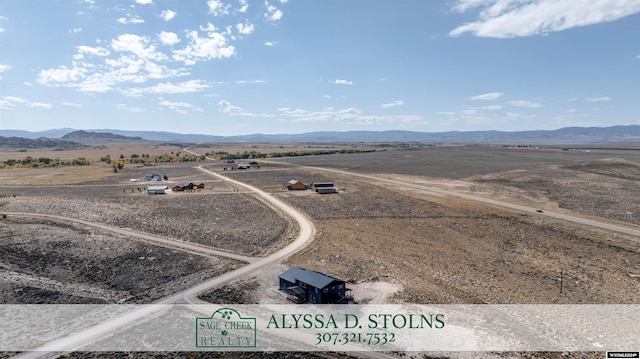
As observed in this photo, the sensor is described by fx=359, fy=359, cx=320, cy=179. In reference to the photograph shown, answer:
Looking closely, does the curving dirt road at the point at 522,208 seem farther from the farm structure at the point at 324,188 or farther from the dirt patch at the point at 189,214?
the dirt patch at the point at 189,214

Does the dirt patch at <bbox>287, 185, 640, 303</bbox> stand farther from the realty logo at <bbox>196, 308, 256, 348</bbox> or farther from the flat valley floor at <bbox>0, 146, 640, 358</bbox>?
the realty logo at <bbox>196, 308, 256, 348</bbox>

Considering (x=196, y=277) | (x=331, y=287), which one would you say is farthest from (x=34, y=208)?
(x=331, y=287)

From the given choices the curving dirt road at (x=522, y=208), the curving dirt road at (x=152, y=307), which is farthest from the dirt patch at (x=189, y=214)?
the curving dirt road at (x=522, y=208)

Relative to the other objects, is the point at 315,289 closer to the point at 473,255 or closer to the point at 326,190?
the point at 473,255

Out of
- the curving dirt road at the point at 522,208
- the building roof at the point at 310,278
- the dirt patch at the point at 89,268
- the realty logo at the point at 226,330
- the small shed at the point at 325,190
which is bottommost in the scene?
the realty logo at the point at 226,330

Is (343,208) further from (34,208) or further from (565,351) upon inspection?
(34,208)
